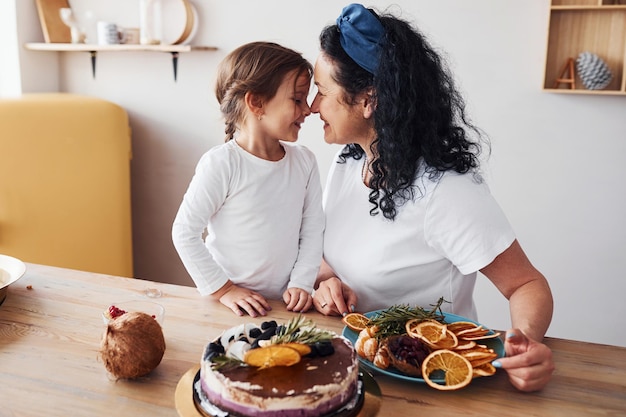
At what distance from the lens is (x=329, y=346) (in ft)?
3.75

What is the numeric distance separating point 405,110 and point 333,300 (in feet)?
1.66

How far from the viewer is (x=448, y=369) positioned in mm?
1227

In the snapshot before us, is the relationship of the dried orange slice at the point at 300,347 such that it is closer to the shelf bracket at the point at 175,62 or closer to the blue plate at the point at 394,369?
the blue plate at the point at 394,369

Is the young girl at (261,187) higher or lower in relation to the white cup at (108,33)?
lower

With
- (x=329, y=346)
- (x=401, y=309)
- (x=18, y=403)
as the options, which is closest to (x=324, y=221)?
(x=401, y=309)

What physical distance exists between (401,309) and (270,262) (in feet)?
1.82

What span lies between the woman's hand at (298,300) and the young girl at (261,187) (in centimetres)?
8

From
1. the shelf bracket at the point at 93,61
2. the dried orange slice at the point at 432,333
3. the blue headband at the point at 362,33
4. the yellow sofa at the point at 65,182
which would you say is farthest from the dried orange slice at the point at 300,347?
the shelf bracket at the point at 93,61

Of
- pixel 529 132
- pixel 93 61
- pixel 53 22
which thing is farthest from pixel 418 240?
pixel 53 22

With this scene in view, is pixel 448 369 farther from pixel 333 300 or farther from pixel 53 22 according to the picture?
pixel 53 22

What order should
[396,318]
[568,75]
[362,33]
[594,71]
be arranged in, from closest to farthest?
[396,318] < [362,33] < [594,71] < [568,75]

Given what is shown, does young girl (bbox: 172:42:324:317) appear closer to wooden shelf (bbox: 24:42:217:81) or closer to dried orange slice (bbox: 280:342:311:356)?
dried orange slice (bbox: 280:342:311:356)

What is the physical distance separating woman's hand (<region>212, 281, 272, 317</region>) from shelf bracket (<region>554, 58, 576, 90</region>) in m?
→ 1.72

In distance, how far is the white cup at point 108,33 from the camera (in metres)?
3.29
